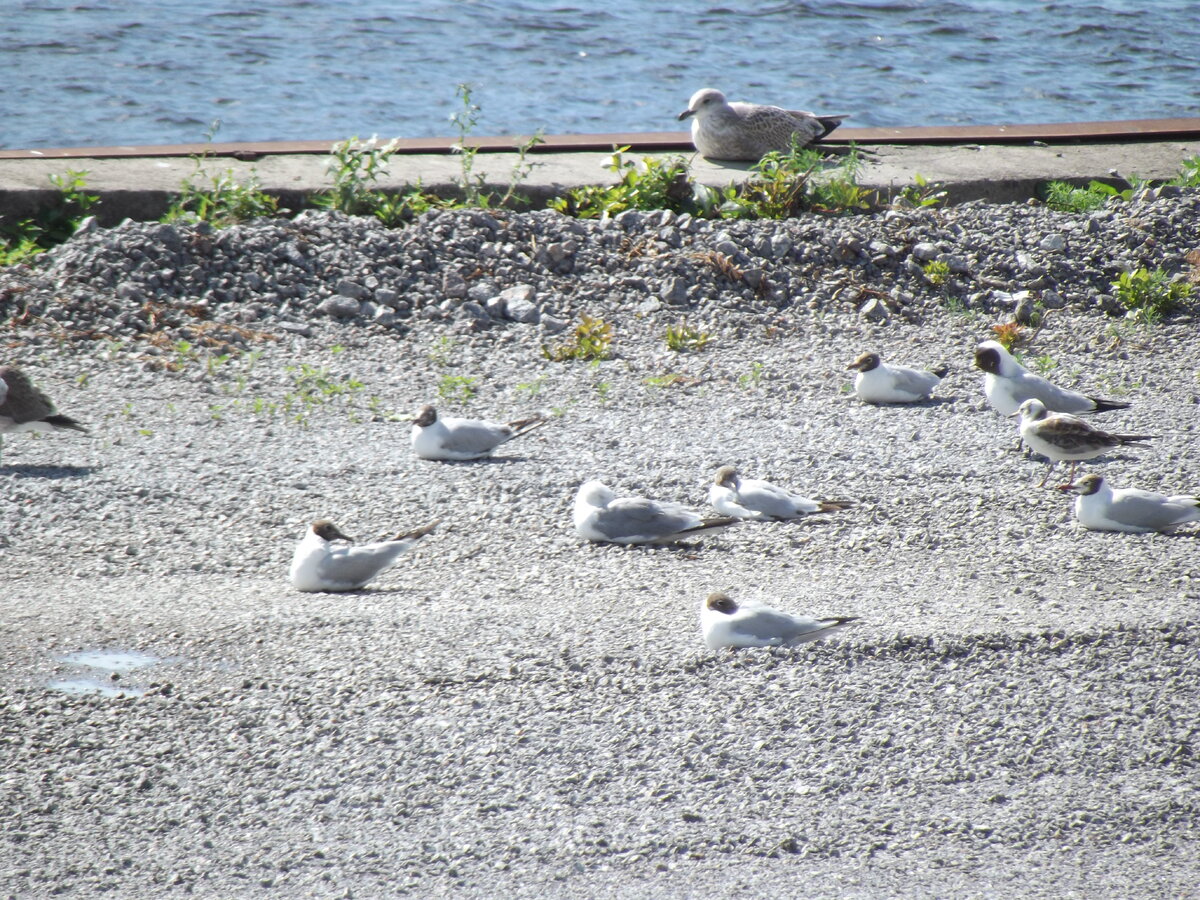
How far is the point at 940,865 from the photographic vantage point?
10.3ft

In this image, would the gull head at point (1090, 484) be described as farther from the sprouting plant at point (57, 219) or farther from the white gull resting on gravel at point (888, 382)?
the sprouting plant at point (57, 219)

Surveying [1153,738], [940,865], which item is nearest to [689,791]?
[940,865]

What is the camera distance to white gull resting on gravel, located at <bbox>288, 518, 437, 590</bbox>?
15.2 ft

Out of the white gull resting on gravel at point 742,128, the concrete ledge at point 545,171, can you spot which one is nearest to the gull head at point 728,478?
the concrete ledge at point 545,171

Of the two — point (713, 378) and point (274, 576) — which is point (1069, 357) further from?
point (274, 576)

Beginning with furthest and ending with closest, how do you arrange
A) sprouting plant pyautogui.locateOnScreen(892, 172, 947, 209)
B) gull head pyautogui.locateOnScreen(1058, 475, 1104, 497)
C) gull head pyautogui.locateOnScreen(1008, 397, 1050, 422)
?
sprouting plant pyautogui.locateOnScreen(892, 172, 947, 209) < gull head pyautogui.locateOnScreen(1008, 397, 1050, 422) < gull head pyautogui.locateOnScreen(1058, 475, 1104, 497)

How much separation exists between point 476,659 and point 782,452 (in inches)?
97.3

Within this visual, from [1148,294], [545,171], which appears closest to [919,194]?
[1148,294]

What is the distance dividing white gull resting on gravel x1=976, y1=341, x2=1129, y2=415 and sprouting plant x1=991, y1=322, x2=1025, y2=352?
3.84 ft

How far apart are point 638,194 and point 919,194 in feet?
7.39

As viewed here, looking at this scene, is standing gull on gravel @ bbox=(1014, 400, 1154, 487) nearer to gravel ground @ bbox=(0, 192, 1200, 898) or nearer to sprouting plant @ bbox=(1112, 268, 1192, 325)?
gravel ground @ bbox=(0, 192, 1200, 898)

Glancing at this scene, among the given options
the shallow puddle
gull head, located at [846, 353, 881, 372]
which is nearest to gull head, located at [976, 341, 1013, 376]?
gull head, located at [846, 353, 881, 372]

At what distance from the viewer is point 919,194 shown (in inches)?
369

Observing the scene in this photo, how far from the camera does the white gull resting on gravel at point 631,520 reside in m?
5.00
